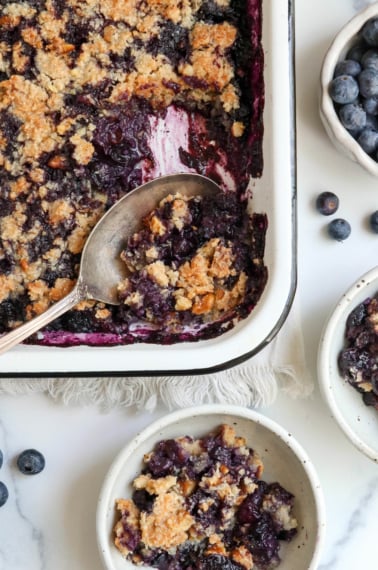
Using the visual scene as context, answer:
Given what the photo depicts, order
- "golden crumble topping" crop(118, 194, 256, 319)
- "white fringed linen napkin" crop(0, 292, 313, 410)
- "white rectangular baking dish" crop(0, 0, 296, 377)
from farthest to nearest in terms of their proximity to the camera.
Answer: "white fringed linen napkin" crop(0, 292, 313, 410) < "golden crumble topping" crop(118, 194, 256, 319) < "white rectangular baking dish" crop(0, 0, 296, 377)

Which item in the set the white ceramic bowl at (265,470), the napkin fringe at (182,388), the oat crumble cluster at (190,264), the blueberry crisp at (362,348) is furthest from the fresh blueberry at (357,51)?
the white ceramic bowl at (265,470)

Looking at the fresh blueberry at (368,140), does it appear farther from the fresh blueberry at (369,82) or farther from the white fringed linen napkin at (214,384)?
the white fringed linen napkin at (214,384)

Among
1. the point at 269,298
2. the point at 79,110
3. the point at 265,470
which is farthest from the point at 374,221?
the point at 79,110

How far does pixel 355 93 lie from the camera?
2057 mm

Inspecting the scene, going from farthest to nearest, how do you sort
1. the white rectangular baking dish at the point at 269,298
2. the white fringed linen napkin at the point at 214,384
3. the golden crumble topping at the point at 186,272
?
the white fringed linen napkin at the point at 214,384 → the golden crumble topping at the point at 186,272 → the white rectangular baking dish at the point at 269,298

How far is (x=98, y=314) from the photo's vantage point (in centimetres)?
210

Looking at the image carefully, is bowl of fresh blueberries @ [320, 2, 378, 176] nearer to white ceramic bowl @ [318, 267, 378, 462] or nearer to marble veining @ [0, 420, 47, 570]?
white ceramic bowl @ [318, 267, 378, 462]

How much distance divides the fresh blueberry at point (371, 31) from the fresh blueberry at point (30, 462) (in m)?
1.39

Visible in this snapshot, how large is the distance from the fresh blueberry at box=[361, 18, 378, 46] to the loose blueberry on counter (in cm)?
46

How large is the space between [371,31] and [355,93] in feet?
0.53

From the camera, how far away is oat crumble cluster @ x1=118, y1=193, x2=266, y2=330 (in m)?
2.04

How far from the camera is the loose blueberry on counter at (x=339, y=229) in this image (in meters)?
2.20

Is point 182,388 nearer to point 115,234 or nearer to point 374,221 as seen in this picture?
point 115,234

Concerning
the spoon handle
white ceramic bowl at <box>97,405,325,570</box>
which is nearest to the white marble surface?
white ceramic bowl at <box>97,405,325,570</box>
